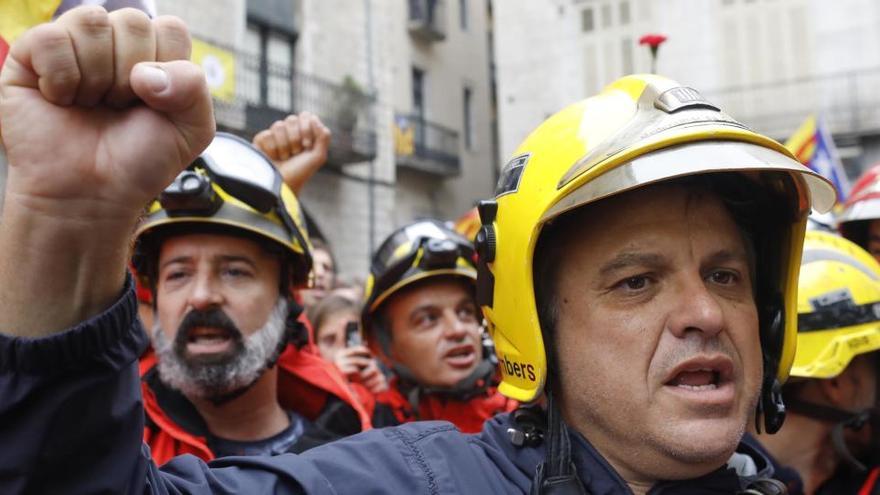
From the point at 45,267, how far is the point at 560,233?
3.63ft

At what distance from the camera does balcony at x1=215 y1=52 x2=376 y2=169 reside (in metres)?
13.9

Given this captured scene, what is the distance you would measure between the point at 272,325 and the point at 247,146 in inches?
25.8

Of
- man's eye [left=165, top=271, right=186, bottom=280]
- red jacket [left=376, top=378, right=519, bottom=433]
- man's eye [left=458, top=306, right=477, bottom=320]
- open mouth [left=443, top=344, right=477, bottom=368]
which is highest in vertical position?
man's eye [left=165, top=271, right=186, bottom=280]

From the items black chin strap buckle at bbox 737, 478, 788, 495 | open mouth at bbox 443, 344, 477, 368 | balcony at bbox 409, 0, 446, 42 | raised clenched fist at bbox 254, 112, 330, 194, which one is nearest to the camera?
black chin strap buckle at bbox 737, 478, 788, 495

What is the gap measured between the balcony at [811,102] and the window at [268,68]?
798 cm

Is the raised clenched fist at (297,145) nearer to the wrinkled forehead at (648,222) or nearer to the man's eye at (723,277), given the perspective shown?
the wrinkled forehead at (648,222)

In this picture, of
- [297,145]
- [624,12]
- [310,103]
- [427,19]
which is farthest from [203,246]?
[427,19]

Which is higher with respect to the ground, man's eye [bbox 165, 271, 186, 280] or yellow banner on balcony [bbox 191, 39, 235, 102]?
yellow banner on balcony [bbox 191, 39, 235, 102]

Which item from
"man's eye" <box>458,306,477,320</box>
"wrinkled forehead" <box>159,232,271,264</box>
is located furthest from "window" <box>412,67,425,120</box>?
"wrinkled forehead" <box>159,232,271,264</box>

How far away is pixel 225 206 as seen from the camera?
2883 millimetres

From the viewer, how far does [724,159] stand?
170 centimetres

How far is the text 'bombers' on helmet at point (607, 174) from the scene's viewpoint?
1710 millimetres

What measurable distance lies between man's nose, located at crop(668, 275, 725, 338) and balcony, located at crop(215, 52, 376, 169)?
41.2 feet

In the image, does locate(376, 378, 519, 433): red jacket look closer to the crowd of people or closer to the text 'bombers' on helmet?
the crowd of people
